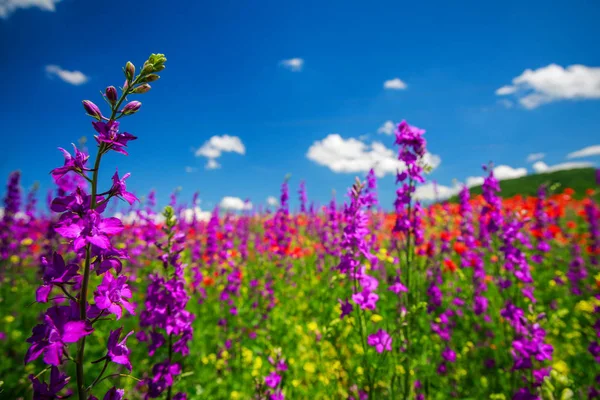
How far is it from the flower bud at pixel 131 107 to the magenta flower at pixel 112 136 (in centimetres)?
9

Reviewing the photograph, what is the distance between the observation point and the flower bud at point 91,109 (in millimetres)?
1518

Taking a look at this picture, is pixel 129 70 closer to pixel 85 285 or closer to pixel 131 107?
pixel 131 107

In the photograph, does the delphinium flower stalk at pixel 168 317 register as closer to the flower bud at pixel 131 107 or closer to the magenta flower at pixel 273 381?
the magenta flower at pixel 273 381

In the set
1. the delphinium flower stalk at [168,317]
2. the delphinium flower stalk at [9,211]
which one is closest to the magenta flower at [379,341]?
the delphinium flower stalk at [168,317]

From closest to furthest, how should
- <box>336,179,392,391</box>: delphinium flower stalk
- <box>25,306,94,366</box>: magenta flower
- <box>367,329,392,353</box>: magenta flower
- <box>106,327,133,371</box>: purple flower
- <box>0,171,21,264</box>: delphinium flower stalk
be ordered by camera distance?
<box>25,306,94,366</box>: magenta flower → <box>106,327,133,371</box>: purple flower → <box>336,179,392,391</box>: delphinium flower stalk → <box>367,329,392,353</box>: magenta flower → <box>0,171,21,264</box>: delphinium flower stalk

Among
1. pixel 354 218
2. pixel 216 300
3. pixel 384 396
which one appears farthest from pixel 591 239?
pixel 216 300

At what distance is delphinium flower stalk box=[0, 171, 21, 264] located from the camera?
22.0 feet

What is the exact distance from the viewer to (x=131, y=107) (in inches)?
62.5

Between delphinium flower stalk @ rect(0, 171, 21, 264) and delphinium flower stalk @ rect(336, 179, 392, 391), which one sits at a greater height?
delphinium flower stalk @ rect(0, 171, 21, 264)

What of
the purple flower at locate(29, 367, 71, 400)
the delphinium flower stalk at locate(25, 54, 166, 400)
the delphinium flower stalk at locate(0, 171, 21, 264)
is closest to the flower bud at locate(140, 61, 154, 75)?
the delphinium flower stalk at locate(25, 54, 166, 400)

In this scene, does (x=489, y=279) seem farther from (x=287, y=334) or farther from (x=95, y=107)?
(x=95, y=107)

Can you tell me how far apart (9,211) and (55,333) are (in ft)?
24.0

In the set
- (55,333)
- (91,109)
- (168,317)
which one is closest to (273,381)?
(168,317)

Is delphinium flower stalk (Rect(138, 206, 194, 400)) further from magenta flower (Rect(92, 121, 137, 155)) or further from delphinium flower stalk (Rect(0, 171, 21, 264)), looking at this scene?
delphinium flower stalk (Rect(0, 171, 21, 264))
